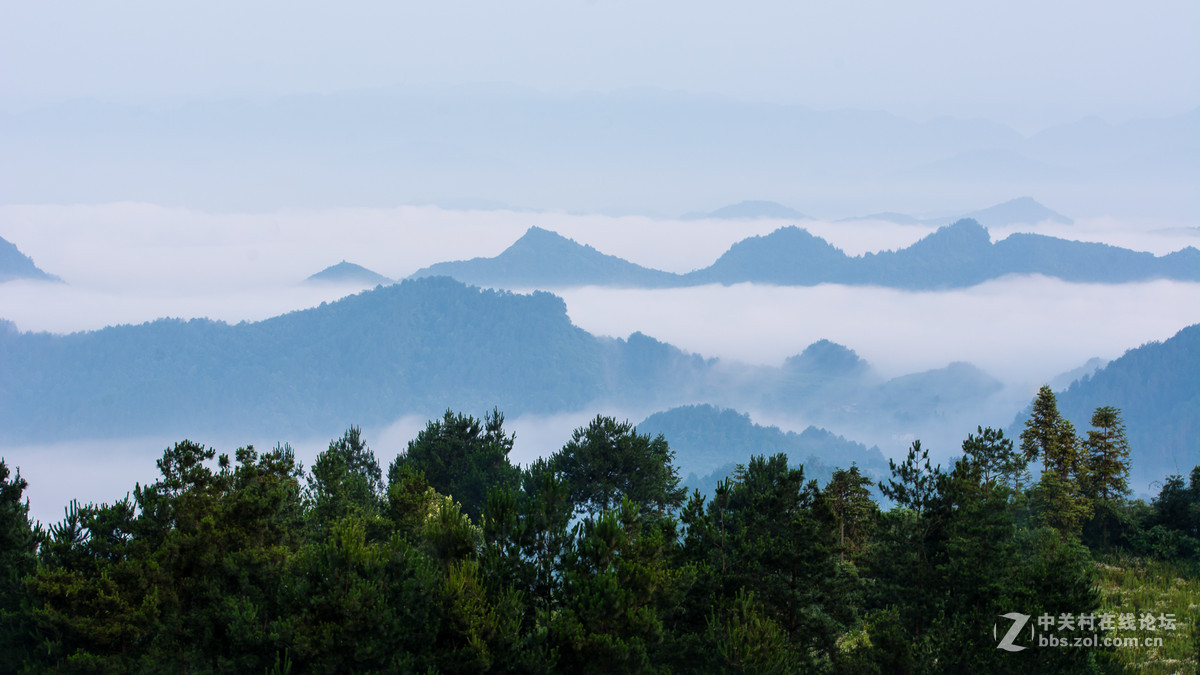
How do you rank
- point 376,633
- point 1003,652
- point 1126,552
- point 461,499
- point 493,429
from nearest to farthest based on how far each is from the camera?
point 376,633 → point 1003,652 → point 1126,552 → point 461,499 → point 493,429

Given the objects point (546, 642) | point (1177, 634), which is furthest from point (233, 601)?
point (1177, 634)

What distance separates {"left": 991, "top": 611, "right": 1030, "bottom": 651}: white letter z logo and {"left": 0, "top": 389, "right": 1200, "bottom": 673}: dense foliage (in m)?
0.11

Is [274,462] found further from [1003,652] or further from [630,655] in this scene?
[1003,652]

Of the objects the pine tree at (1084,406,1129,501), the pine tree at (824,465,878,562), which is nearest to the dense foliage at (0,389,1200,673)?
the pine tree at (824,465,878,562)

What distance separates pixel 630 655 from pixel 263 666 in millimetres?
10341

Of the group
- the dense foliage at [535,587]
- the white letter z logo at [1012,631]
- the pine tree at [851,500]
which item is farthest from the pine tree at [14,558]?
the pine tree at [851,500]

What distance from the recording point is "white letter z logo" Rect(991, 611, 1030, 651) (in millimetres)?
26016

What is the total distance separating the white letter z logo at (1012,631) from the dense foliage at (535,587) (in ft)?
0.36

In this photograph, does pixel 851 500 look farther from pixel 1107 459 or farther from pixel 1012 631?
pixel 1012 631

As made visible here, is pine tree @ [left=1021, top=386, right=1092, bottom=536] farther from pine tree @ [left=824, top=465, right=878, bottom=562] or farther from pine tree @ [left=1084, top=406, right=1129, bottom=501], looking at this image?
pine tree @ [left=824, top=465, right=878, bottom=562]

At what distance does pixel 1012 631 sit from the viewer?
1031 inches

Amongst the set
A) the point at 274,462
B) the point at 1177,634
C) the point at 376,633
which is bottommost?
the point at 1177,634

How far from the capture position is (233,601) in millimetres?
25344

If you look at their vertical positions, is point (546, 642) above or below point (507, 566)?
below
